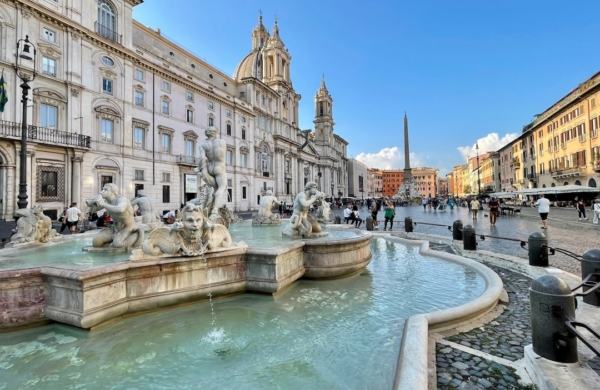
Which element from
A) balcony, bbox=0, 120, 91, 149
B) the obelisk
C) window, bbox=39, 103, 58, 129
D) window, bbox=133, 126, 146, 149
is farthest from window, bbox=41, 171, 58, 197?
the obelisk

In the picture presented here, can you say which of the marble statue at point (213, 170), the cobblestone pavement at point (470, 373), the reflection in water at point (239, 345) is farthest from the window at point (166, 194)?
the cobblestone pavement at point (470, 373)

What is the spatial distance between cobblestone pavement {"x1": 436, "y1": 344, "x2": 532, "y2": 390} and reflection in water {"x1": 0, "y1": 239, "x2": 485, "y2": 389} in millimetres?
453

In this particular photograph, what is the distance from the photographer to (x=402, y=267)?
683cm

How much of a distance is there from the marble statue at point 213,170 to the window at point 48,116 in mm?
18971

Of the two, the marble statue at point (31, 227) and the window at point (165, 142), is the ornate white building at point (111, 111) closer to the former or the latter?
the window at point (165, 142)

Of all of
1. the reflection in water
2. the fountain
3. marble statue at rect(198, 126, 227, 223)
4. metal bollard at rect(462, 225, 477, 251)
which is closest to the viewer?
the reflection in water

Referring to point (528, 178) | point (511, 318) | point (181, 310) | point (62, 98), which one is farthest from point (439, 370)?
point (528, 178)

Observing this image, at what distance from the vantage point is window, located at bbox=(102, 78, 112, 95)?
78.0ft

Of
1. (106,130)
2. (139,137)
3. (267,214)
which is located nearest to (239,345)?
(267,214)

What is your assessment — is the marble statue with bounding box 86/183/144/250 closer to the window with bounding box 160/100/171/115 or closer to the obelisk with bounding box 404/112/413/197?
the window with bounding box 160/100/171/115

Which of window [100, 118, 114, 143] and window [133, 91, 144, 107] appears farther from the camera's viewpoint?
window [133, 91, 144, 107]

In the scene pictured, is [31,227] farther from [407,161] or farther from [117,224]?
[407,161]

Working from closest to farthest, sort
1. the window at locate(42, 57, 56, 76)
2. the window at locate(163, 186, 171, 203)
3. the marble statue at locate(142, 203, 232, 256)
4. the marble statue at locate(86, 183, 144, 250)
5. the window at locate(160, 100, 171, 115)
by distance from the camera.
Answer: the marble statue at locate(142, 203, 232, 256) < the marble statue at locate(86, 183, 144, 250) < the window at locate(42, 57, 56, 76) < the window at locate(163, 186, 171, 203) < the window at locate(160, 100, 171, 115)

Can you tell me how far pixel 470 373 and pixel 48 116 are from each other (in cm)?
2582
